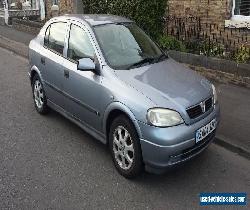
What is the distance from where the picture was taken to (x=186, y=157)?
3963 mm

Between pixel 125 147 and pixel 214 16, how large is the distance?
5754 millimetres

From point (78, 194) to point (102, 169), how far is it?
1.97 ft

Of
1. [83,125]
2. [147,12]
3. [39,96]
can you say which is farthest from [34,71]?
[147,12]

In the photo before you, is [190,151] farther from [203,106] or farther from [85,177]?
[85,177]

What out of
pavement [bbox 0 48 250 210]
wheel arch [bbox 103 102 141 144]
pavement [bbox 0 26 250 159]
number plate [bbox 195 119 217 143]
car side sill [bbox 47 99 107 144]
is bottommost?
pavement [bbox 0 48 250 210]

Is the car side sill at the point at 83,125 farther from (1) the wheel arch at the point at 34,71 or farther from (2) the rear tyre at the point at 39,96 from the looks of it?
(1) the wheel arch at the point at 34,71

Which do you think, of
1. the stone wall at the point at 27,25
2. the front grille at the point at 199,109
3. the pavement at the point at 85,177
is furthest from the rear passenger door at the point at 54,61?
the stone wall at the point at 27,25

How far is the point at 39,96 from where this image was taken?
6.17m

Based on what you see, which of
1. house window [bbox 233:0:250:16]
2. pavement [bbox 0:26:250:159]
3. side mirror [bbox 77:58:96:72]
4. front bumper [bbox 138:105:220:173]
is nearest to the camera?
front bumper [bbox 138:105:220:173]

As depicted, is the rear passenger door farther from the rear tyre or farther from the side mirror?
the side mirror

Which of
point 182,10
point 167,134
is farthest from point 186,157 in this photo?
point 182,10

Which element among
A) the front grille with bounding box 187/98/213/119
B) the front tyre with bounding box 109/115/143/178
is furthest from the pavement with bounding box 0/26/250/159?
the front tyre with bounding box 109/115/143/178

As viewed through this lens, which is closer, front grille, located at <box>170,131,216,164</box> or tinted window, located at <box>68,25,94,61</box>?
front grille, located at <box>170,131,216,164</box>

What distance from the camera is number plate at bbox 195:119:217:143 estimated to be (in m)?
3.99
